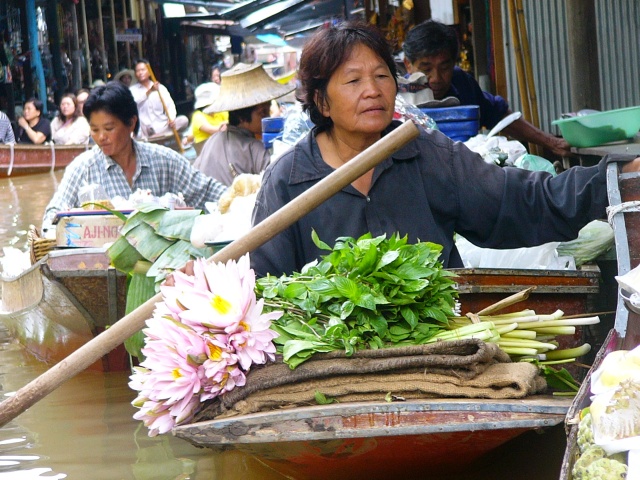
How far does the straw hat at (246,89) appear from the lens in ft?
23.5

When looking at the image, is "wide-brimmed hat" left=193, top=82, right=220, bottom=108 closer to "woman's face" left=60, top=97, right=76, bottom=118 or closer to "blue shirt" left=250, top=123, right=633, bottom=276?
"blue shirt" left=250, top=123, right=633, bottom=276

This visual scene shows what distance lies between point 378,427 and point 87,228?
284 centimetres

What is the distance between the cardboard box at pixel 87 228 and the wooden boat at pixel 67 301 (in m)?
0.08

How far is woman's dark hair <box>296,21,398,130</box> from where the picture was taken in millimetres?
3145

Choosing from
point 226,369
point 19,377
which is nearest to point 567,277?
point 226,369

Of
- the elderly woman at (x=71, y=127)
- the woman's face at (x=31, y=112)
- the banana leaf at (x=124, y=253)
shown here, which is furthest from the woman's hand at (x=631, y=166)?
the woman's face at (x=31, y=112)

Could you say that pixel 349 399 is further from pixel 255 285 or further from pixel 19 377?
pixel 19 377

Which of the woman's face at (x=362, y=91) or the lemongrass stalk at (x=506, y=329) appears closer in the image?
the lemongrass stalk at (x=506, y=329)

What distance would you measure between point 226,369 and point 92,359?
1.66 feet

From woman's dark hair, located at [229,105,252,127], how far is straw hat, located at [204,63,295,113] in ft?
0.18

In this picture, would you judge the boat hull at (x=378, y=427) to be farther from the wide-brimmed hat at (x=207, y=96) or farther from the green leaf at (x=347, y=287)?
the wide-brimmed hat at (x=207, y=96)

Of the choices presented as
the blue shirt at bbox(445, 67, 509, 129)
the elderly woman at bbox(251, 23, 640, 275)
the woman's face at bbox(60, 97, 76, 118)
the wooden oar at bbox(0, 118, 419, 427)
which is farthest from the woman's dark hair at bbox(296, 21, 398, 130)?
the woman's face at bbox(60, 97, 76, 118)

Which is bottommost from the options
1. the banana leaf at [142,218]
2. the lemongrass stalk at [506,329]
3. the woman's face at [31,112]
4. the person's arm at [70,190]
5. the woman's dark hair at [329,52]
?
the lemongrass stalk at [506,329]

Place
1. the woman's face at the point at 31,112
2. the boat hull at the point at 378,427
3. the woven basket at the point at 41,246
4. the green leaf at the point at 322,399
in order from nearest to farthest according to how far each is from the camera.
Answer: the boat hull at the point at 378,427 → the green leaf at the point at 322,399 → the woven basket at the point at 41,246 → the woman's face at the point at 31,112
